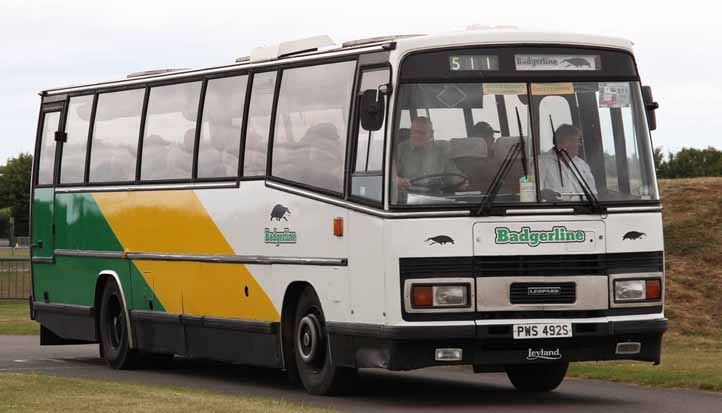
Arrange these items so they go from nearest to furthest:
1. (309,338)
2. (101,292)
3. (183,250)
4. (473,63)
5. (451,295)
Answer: (451,295)
(473,63)
(309,338)
(183,250)
(101,292)

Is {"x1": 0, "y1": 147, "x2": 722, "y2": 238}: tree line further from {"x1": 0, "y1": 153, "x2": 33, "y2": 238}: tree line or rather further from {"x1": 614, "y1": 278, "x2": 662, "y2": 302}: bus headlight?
{"x1": 614, "y1": 278, "x2": 662, "y2": 302}: bus headlight

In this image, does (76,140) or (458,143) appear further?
(76,140)

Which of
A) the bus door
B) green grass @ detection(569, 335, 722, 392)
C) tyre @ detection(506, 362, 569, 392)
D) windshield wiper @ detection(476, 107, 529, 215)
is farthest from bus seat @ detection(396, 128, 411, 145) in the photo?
the bus door

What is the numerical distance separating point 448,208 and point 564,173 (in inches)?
45.3

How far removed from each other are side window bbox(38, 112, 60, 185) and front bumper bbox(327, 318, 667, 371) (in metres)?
8.95

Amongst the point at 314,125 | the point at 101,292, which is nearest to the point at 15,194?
the point at 101,292

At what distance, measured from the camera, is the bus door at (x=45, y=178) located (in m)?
23.8

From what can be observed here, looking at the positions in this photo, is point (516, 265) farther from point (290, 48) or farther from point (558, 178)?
point (290, 48)

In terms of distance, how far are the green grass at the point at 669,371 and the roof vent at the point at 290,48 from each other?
16.5ft

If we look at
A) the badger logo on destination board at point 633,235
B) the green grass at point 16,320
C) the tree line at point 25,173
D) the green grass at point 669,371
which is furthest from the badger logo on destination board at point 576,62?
the tree line at point 25,173

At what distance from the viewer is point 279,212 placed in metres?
17.9

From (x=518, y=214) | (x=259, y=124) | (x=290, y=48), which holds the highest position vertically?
(x=290, y=48)

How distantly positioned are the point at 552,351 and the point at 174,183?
6217 mm

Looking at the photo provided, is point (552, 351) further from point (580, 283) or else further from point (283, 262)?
point (283, 262)
